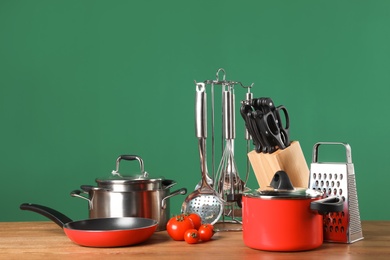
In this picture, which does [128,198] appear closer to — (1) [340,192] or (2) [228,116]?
(2) [228,116]

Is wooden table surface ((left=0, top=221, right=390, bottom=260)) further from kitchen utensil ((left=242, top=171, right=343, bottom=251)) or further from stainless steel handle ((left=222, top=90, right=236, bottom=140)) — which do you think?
stainless steel handle ((left=222, top=90, right=236, bottom=140))

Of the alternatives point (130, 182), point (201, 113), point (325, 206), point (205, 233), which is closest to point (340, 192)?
point (325, 206)

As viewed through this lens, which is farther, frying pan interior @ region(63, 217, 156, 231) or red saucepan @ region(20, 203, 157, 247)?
frying pan interior @ region(63, 217, 156, 231)

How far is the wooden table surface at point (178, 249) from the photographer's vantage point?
1.61m

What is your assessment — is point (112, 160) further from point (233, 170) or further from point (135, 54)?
point (233, 170)

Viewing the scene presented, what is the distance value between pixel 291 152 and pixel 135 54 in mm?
1973

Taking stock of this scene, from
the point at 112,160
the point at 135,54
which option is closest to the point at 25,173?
the point at 112,160

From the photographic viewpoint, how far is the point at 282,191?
1649 mm

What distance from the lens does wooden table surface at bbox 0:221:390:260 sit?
5.28 feet

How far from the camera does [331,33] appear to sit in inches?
149

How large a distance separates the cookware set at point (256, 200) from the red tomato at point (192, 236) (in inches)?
3.7

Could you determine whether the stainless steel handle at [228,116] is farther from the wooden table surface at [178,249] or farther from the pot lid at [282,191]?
the pot lid at [282,191]

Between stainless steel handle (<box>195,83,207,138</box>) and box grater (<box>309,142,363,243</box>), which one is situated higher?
stainless steel handle (<box>195,83,207,138</box>)

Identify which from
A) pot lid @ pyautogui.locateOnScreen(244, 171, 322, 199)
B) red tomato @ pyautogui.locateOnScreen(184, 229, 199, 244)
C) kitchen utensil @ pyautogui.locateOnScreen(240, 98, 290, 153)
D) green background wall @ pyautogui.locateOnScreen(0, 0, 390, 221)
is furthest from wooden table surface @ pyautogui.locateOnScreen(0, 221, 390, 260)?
green background wall @ pyautogui.locateOnScreen(0, 0, 390, 221)
